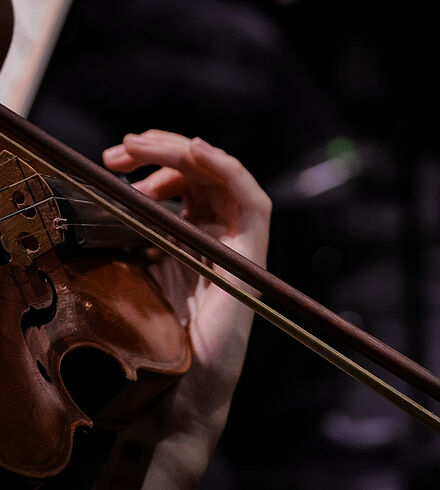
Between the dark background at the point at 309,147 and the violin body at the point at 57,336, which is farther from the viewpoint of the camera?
the dark background at the point at 309,147

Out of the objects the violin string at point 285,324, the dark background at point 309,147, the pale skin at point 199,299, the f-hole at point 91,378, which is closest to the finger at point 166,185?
the pale skin at point 199,299

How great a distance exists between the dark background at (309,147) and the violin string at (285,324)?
618 millimetres

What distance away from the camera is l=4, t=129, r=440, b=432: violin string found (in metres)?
0.40

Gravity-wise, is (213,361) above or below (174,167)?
below

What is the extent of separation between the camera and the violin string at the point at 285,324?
1.33 ft

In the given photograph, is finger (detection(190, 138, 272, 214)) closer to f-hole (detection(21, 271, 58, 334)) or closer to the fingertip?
the fingertip

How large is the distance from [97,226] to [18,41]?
469mm

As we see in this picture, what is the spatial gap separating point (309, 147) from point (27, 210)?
971mm

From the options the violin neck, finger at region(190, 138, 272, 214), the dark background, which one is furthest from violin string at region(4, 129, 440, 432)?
the dark background

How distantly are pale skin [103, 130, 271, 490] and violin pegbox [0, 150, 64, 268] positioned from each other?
18 cm

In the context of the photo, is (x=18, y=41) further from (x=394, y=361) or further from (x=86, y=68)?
(x=394, y=361)

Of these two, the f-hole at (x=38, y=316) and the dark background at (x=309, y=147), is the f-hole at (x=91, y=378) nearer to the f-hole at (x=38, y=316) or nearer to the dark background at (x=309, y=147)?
the f-hole at (x=38, y=316)

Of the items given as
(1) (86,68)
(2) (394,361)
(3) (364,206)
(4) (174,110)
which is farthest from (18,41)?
(3) (364,206)

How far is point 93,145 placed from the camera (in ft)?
3.62
